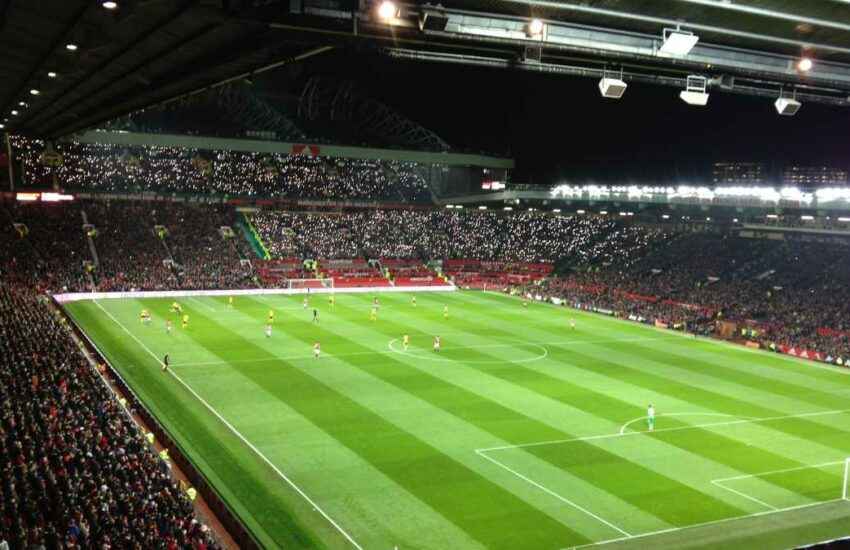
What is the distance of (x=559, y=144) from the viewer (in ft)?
250

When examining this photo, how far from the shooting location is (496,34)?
409 inches

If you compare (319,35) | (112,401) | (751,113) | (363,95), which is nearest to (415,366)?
(112,401)

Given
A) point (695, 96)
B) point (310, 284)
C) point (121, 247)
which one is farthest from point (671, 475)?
point (121, 247)

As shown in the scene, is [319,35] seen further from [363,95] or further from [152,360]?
[363,95]

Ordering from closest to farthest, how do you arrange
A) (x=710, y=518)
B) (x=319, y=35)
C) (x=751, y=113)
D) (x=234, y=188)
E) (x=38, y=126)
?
(x=319, y=35), (x=710, y=518), (x=38, y=126), (x=751, y=113), (x=234, y=188)

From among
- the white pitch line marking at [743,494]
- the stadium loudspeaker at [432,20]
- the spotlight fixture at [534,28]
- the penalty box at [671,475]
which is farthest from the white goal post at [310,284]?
the stadium loudspeaker at [432,20]

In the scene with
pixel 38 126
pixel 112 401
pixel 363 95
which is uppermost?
pixel 363 95

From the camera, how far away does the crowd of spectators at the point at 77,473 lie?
14.6 m

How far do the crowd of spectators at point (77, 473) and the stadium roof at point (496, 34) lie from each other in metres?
9.04

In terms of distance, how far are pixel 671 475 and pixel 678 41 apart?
1666 cm

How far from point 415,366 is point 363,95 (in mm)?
69134

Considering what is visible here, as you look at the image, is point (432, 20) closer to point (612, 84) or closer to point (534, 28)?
point (534, 28)

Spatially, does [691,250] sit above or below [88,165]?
below

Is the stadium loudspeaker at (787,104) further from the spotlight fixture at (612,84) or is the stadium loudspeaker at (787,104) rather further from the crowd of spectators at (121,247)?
the crowd of spectators at (121,247)
